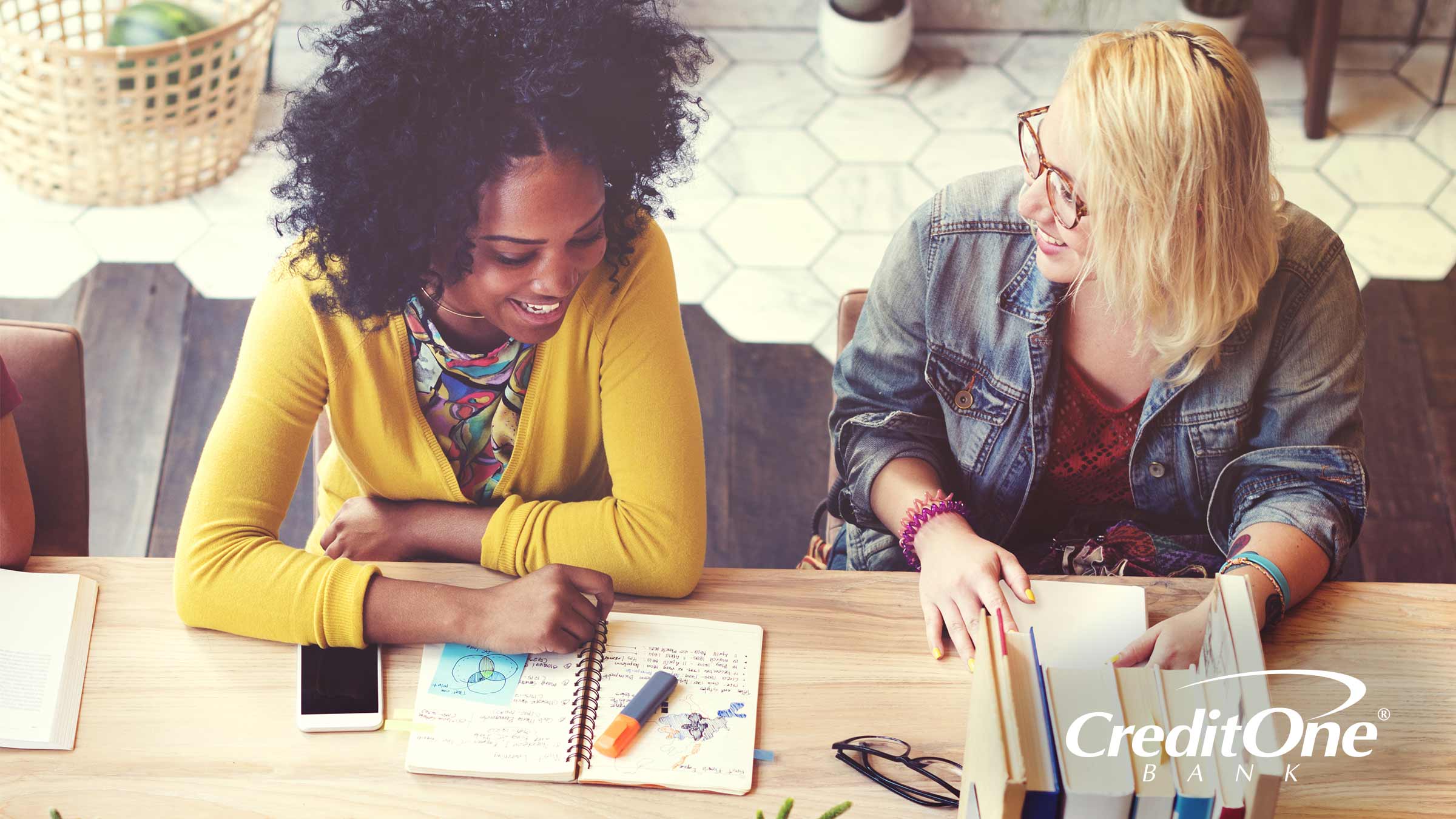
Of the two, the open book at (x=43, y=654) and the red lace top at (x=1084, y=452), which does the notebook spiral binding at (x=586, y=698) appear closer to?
the open book at (x=43, y=654)

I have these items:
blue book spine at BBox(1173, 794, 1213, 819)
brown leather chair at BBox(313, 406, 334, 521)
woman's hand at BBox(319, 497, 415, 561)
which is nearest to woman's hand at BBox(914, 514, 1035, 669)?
blue book spine at BBox(1173, 794, 1213, 819)

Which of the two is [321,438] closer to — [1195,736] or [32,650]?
[32,650]

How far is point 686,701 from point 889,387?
49cm

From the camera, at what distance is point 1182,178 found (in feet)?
3.92

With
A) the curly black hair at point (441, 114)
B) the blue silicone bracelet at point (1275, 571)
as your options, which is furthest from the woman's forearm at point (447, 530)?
the blue silicone bracelet at point (1275, 571)

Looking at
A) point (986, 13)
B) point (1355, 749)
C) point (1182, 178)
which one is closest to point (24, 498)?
point (1182, 178)

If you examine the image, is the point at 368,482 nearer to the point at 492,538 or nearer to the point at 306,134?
the point at 492,538

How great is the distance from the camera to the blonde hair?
1173 millimetres

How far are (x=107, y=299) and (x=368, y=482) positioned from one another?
1.46 meters

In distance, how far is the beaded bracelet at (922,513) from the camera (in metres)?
1.42

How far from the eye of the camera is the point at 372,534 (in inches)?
56.9

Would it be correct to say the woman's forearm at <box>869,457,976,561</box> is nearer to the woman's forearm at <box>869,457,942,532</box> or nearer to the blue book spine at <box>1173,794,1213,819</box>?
the woman's forearm at <box>869,457,942,532</box>

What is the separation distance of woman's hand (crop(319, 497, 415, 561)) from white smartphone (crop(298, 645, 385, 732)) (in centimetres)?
21

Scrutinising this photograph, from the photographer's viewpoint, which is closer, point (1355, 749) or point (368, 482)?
point (1355, 749)
